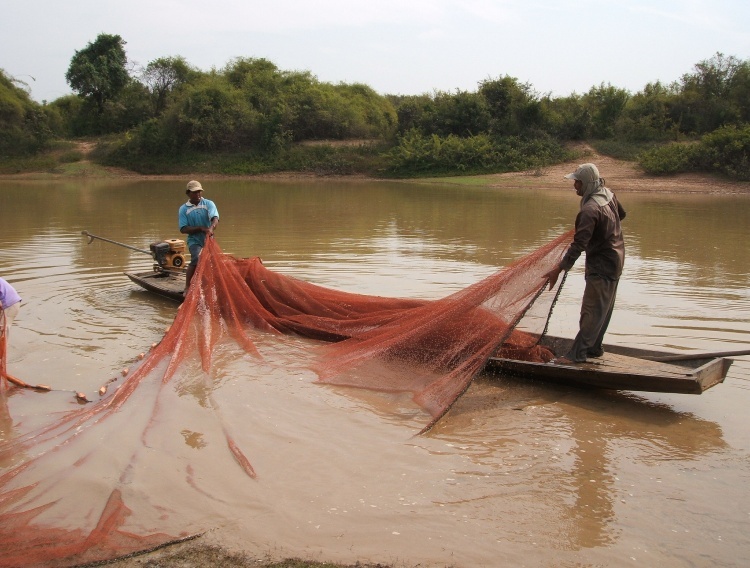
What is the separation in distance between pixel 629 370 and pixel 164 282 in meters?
6.13

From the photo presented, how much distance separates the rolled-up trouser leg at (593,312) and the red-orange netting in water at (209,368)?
0.30 m

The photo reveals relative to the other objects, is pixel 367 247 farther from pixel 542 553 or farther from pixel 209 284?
pixel 542 553

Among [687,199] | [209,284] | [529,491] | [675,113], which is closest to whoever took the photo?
[529,491]

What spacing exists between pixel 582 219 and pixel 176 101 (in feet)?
142

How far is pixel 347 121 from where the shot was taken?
42094mm

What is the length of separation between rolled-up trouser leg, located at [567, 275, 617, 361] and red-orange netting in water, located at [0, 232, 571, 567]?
30 centimetres

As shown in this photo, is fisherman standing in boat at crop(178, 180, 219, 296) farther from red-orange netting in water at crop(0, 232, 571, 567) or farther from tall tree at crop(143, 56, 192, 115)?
tall tree at crop(143, 56, 192, 115)

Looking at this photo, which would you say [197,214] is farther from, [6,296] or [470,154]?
[470,154]

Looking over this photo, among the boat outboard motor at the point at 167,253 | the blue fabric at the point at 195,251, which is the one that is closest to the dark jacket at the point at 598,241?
the blue fabric at the point at 195,251

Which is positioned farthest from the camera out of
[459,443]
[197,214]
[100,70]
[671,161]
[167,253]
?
[100,70]

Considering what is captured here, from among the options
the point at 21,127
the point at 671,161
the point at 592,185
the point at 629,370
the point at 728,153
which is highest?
the point at 21,127

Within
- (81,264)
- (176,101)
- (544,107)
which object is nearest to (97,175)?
(176,101)

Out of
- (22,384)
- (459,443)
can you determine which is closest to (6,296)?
(22,384)

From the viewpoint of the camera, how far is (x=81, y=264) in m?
11.5
